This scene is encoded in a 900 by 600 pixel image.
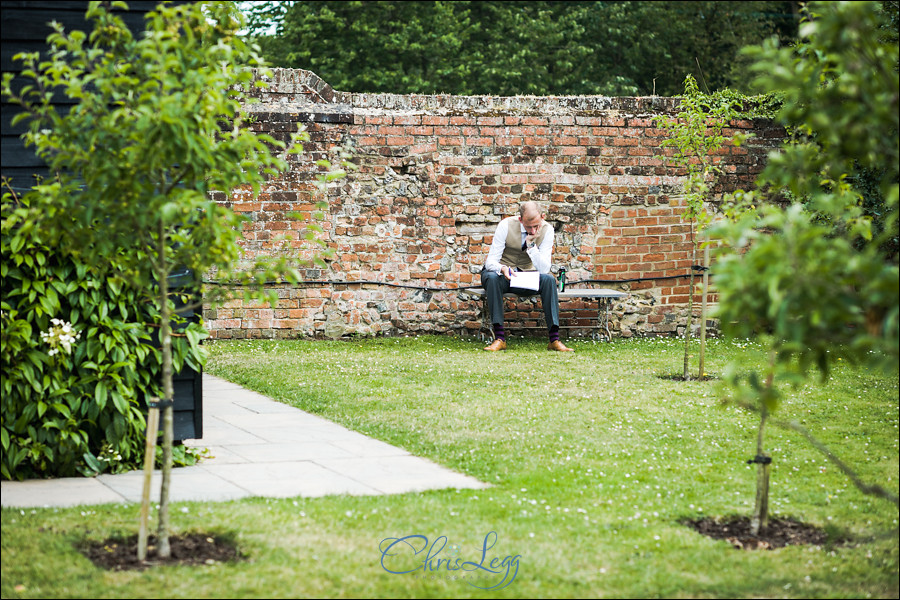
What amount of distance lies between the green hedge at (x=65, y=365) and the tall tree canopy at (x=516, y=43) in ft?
49.4

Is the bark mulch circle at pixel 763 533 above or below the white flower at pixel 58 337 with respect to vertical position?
below

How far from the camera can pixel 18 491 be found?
452 centimetres

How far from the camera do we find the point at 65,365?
4.77 metres

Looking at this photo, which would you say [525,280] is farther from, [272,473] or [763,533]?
[763,533]

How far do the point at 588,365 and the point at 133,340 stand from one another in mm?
4978

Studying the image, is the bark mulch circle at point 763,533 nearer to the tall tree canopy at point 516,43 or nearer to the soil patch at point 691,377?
the soil patch at point 691,377

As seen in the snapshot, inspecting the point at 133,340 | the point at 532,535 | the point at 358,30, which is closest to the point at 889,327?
the point at 532,535

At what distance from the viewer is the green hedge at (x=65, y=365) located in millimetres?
4652

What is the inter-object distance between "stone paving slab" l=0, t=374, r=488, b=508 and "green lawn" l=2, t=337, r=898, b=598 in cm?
17

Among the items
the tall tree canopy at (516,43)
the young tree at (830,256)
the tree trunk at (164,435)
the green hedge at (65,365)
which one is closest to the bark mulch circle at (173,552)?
the tree trunk at (164,435)

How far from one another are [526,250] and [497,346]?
3.73ft

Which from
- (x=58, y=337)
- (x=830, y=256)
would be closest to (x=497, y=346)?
(x=58, y=337)

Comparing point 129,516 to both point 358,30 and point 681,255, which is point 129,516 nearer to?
point 681,255

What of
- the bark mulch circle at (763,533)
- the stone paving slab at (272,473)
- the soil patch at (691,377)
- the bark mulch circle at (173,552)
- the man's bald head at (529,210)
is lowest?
the bark mulch circle at (763,533)
